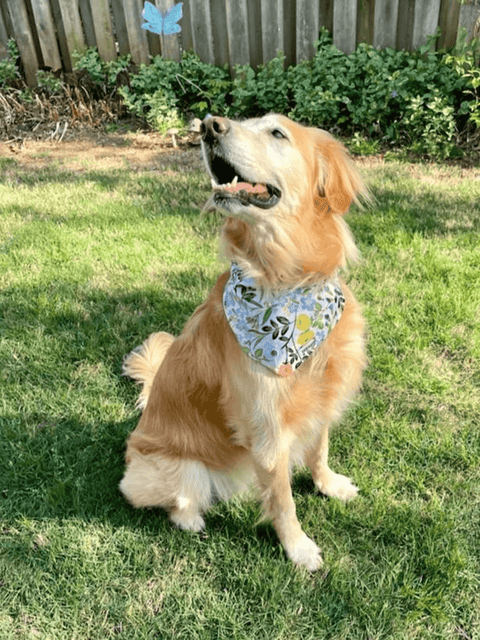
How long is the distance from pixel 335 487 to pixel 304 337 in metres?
0.95

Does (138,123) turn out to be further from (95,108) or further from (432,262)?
(432,262)

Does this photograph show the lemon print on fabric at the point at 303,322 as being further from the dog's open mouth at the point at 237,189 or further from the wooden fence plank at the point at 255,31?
the wooden fence plank at the point at 255,31

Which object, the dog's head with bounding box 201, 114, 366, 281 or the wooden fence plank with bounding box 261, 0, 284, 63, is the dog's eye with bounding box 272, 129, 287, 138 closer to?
the dog's head with bounding box 201, 114, 366, 281

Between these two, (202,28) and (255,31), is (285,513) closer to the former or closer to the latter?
(255,31)

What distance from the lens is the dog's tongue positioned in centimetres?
173

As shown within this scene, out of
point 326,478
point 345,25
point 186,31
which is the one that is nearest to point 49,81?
point 186,31

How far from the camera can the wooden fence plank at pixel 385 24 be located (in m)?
5.66

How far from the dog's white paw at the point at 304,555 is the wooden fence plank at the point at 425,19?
558 centimetres

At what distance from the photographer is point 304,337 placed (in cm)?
197

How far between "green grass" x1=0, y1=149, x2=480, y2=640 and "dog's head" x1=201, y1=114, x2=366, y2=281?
48.7 inches

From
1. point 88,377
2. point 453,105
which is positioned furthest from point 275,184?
point 453,105

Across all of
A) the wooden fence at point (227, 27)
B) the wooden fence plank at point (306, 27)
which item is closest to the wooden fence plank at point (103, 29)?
the wooden fence at point (227, 27)

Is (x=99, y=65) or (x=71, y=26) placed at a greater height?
(x=71, y=26)

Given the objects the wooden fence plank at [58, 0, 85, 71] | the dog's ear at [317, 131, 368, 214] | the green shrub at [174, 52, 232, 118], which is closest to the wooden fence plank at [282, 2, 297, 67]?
the green shrub at [174, 52, 232, 118]
